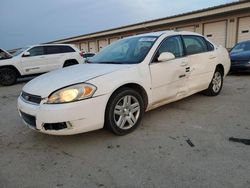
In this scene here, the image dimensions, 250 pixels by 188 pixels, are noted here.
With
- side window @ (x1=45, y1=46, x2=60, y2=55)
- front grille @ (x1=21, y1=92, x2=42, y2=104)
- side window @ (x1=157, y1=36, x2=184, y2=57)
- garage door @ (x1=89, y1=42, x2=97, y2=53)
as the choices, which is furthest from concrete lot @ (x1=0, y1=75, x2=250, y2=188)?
garage door @ (x1=89, y1=42, x2=97, y2=53)

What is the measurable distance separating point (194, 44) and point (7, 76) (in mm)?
8668

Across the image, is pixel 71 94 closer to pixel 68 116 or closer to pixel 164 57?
pixel 68 116

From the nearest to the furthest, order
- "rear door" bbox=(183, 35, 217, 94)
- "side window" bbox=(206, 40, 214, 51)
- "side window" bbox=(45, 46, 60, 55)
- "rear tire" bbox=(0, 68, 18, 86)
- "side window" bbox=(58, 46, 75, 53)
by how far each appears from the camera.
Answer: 1. "rear door" bbox=(183, 35, 217, 94)
2. "side window" bbox=(206, 40, 214, 51)
3. "rear tire" bbox=(0, 68, 18, 86)
4. "side window" bbox=(45, 46, 60, 55)
5. "side window" bbox=(58, 46, 75, 53)

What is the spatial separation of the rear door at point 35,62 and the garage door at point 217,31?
13.1 metres

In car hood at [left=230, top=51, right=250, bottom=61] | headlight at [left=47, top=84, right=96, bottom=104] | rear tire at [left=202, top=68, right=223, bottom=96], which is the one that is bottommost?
rear tire at [left=202, top=68, right=223, bottom=96]

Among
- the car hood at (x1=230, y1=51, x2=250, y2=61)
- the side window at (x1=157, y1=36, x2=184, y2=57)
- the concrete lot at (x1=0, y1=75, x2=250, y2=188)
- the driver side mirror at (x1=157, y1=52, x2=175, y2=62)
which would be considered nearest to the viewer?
the concrete lot at (x1=0, y1=75, x2=250, y2=188)

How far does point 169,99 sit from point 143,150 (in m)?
1.41

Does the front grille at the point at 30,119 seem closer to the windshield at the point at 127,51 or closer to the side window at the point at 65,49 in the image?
the windshield at the point at 127,51

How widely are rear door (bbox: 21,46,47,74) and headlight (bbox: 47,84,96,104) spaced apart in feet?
28.3

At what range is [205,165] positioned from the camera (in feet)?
9.12

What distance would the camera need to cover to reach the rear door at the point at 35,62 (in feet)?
36.0

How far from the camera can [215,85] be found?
5723 mm

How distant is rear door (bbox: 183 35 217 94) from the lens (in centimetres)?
473

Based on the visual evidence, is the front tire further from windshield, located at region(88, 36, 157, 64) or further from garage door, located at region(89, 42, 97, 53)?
garage door, located at region(89, 42, 97, 53)
